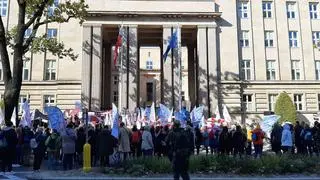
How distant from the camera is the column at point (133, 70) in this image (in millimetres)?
43188

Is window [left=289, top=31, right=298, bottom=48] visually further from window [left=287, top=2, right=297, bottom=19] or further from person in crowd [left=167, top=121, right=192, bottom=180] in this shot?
person in crowd [left=167, top=121, right=192, bottom=180]

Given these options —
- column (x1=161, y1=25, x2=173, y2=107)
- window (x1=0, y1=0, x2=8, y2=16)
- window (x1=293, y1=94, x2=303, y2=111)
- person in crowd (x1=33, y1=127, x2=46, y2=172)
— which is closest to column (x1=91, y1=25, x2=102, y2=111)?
column (x1=161, y1=25, x2=173, y2=107)

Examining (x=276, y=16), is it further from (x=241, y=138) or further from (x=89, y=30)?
(x=241, y=138)

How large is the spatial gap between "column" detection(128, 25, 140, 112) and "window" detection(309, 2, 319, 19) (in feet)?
72.2

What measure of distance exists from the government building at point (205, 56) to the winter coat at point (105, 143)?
2358cm

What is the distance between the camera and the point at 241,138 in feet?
68.9

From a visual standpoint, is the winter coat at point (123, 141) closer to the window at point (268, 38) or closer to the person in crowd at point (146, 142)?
the person in crowd at point (146, 142)

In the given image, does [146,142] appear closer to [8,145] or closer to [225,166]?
[225,166]

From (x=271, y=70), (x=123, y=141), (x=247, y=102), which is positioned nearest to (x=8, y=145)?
(x=123, y=141)

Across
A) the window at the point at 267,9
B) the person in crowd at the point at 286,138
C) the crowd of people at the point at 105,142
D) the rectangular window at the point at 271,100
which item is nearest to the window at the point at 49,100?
the rectangular window at the point at 271,100

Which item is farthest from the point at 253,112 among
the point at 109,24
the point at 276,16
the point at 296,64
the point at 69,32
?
the point at 69,32

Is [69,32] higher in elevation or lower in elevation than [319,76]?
higher

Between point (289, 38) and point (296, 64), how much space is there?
3.26 meters

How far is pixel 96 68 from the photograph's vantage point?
43.5 meters
